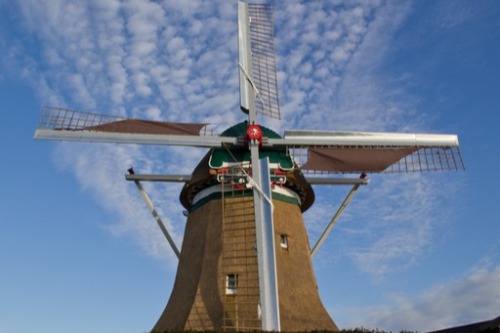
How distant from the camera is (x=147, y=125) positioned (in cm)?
1573

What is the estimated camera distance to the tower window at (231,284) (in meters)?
13.7

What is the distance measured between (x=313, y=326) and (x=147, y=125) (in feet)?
23.4

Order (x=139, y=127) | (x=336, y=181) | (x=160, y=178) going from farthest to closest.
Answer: (x=336, y=181), (x=160, y=178), (x=139, y=127)

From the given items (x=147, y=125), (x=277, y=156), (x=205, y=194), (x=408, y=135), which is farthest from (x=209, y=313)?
(x=408, y=135)

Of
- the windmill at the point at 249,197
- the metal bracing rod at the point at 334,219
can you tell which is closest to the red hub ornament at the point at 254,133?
the windmill at the point at 249,197

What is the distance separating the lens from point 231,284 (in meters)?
13.8

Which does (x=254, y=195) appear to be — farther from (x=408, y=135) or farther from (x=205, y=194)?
(x=408, y=135)

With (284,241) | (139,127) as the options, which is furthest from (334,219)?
(139,127)

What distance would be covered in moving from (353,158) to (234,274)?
515cm

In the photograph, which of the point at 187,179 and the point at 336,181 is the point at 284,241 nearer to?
the point at 336,181

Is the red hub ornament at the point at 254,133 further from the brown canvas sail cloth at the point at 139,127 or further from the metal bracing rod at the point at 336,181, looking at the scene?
the metal bracing rod at the point at 336,181

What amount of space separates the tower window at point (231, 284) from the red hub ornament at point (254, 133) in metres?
3.56

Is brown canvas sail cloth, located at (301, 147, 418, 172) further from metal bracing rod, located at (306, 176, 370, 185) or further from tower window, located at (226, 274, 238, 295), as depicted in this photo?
tower window, located at (226, 274, 238, 295)

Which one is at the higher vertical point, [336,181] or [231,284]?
[336,181]
